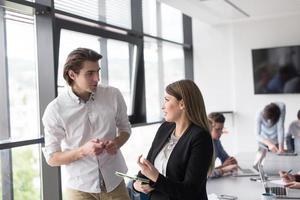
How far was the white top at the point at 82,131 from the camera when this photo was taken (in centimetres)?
210

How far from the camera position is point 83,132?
214 centimetres

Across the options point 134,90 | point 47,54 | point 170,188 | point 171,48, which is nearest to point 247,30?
point 171,48

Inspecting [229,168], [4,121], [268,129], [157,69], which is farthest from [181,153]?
[157,69]

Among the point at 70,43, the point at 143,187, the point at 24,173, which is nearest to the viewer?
the point at 143,187

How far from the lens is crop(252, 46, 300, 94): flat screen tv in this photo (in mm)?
5766

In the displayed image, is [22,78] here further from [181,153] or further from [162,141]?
[181,153]

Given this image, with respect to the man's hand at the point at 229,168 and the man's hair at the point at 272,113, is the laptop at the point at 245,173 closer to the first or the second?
the man's hand at the point at 229,168

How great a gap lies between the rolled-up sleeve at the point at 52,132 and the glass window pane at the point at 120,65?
2121 millimetres

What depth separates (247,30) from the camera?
617 cm

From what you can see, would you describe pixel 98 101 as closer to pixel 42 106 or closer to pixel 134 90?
pixel 42 106

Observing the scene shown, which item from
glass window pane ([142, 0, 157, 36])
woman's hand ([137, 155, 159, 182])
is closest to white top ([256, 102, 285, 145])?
glass window pane ([142, 0, 157, 36])

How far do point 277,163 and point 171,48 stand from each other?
132 inches

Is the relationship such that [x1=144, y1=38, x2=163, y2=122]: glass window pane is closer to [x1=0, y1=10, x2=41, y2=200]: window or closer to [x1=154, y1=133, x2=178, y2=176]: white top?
[x1=0, y1=10, x2=41, y2=200]: window

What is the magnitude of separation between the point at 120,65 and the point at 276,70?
2.91 metres
